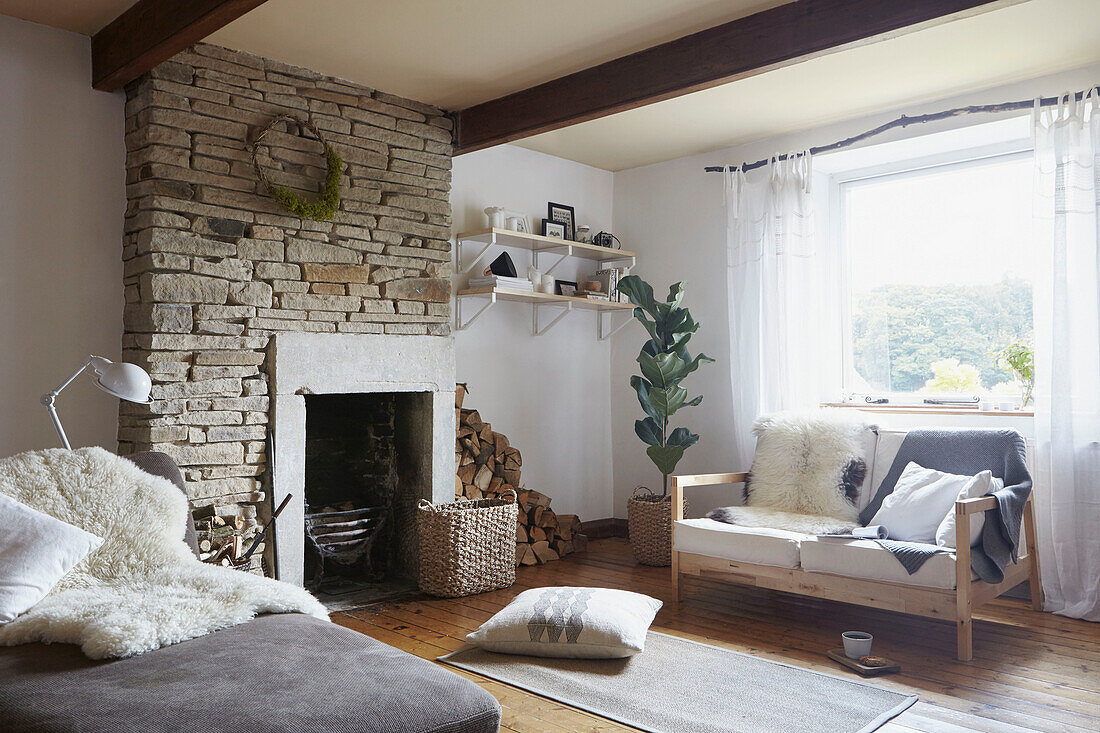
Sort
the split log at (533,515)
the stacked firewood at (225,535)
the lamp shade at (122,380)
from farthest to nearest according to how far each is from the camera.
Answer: the split log at (533,515)
the stacked firewood at (225,535)
the lamp shade at (122,380)

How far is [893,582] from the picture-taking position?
3.21m

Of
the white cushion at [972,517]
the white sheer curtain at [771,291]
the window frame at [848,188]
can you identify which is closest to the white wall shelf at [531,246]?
the white sheer curtain at [771,291]

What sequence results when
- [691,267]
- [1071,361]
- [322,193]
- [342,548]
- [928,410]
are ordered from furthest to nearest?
1. [691,267]
2. [928,410]
3. [342,548]
4. [322,193]
5. [1071,361]

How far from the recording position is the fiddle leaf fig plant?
479cm

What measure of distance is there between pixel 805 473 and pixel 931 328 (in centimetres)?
121

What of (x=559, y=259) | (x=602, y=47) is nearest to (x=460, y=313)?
(x=559, y=259)

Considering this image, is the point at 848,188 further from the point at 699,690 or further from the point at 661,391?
the point at 699,690

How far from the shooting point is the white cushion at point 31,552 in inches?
82.6

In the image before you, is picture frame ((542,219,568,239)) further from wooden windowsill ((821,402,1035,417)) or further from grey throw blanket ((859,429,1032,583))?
grey throw blanket ((859,429,1032,583))

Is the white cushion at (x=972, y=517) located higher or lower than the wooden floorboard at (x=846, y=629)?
higher

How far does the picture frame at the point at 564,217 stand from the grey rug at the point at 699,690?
2816 millimetres

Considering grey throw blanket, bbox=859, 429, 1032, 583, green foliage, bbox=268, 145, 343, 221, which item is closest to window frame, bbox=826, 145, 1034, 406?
grey throw blanket, bbox=859, 429, 1032, 583

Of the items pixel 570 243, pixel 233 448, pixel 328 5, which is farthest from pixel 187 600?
pixel 570 243

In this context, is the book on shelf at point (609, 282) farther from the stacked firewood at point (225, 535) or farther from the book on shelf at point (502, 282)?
the stacked firewood at point (225, 535)
